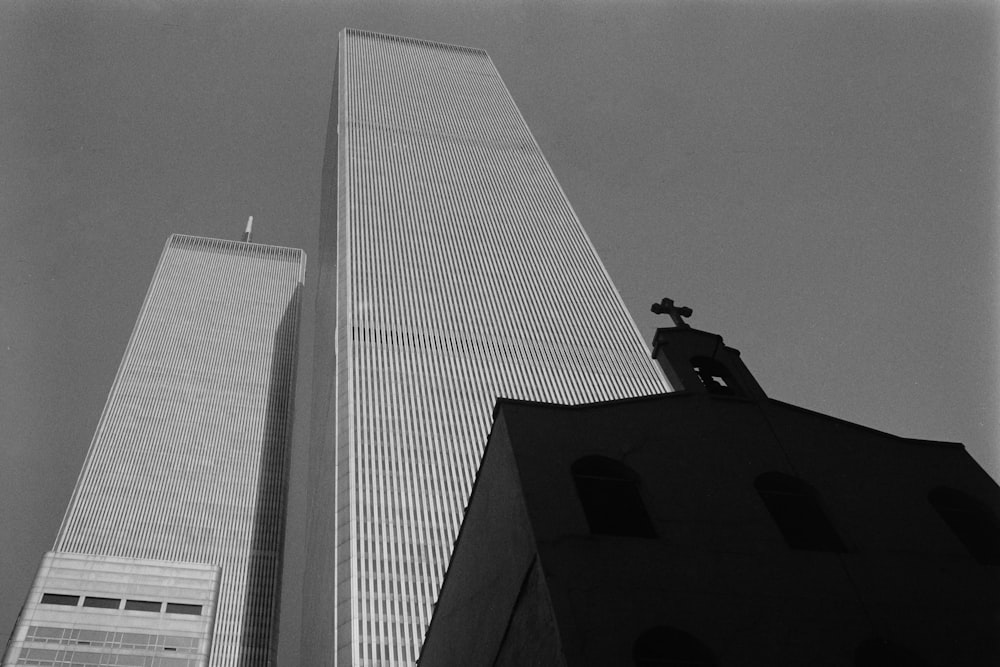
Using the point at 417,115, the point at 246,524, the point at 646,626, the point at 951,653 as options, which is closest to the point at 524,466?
the point at 646,626

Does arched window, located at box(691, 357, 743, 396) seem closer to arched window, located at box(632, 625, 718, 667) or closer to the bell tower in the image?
the bell tower

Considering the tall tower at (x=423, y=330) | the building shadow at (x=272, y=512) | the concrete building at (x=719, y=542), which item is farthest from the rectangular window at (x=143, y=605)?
the concrete building at (x=719, y=542)

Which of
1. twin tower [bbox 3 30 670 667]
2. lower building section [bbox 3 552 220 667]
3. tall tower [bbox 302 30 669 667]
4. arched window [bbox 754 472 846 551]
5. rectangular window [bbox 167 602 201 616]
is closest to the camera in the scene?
arched window [bbox 754 472 846 551]

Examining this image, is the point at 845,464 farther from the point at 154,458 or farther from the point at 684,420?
the point at 154,458

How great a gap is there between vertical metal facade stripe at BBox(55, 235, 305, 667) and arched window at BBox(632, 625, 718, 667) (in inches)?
5232

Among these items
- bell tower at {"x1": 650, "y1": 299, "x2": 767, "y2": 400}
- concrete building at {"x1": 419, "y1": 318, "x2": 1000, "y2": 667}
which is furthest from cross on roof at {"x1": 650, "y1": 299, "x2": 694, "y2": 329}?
concrete building at {"x1": 419, "y1": 318, "x2": 1000, "y2": 667}

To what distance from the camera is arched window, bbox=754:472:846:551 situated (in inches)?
721

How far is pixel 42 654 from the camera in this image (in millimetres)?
96812

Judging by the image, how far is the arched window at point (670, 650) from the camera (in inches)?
614

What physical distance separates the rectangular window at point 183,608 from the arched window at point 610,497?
334 feet

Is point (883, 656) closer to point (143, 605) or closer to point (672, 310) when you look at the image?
point (672, 310)

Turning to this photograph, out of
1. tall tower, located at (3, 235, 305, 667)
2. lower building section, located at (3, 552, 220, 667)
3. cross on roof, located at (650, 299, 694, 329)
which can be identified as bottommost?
cross on roof, located at (650, 299, 694, 329)

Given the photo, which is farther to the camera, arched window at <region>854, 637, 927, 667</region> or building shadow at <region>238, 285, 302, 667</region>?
building shadow at <region>238, 285, 302, 667</region>

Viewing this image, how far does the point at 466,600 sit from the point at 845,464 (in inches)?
387
